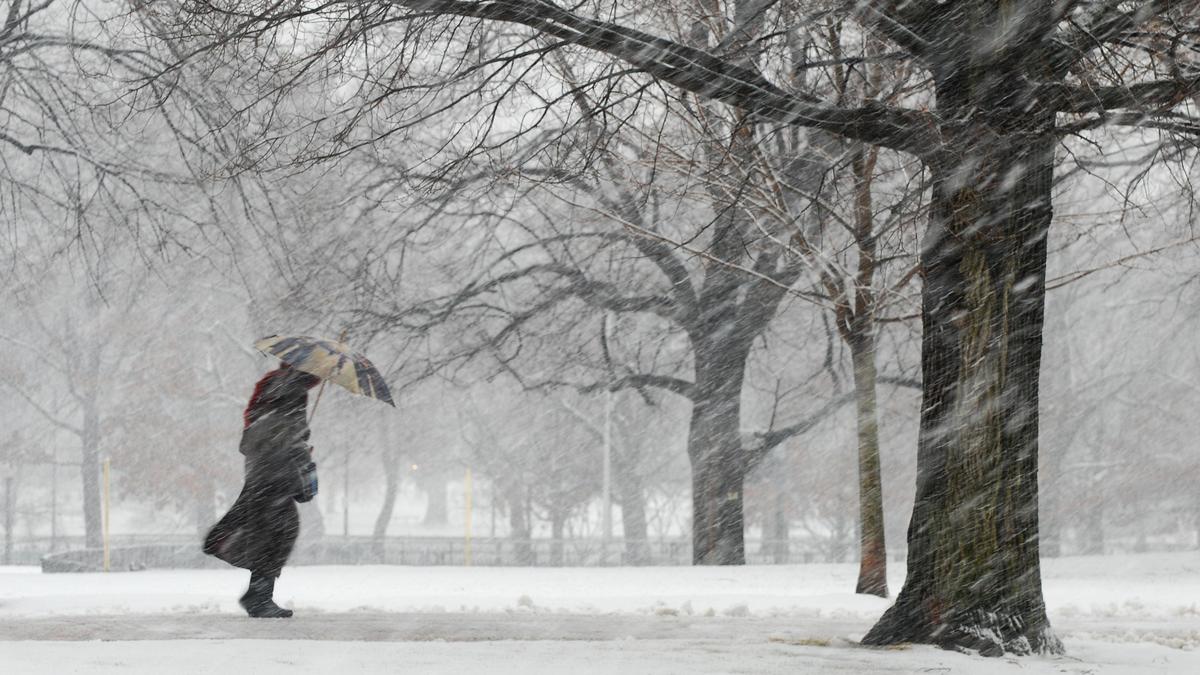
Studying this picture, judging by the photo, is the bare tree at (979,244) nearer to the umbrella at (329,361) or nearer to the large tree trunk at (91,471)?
the umbrella at (329,361)

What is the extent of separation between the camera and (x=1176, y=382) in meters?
33.3

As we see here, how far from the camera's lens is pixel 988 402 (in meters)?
6.96

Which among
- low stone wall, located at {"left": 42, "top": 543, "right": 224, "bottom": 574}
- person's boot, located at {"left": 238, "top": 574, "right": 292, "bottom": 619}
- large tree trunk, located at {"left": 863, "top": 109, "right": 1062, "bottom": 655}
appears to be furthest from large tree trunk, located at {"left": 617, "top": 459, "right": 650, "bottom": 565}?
large tree trunk, located at {"left": 863, "top": 109, "right": 1062, "bottom": 655}

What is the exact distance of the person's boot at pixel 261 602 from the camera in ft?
29.6

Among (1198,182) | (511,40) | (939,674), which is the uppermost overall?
(511,40)

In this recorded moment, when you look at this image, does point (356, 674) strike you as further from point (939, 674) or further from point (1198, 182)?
point (1198, 182)

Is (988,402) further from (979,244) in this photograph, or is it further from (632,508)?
(632,508)

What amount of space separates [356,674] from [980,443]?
339 cm

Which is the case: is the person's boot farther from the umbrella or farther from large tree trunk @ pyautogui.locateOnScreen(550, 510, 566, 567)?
large tree trunk @ pyautogui.locateOnScreen(550, 510, 566, 567)

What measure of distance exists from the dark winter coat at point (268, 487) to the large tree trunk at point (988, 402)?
164 inches

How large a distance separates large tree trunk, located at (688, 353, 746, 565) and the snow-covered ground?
220 cm

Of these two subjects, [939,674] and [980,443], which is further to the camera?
[980,443]

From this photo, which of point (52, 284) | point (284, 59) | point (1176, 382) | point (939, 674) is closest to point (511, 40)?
point (284, 59)

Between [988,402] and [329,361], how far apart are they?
4417mm
